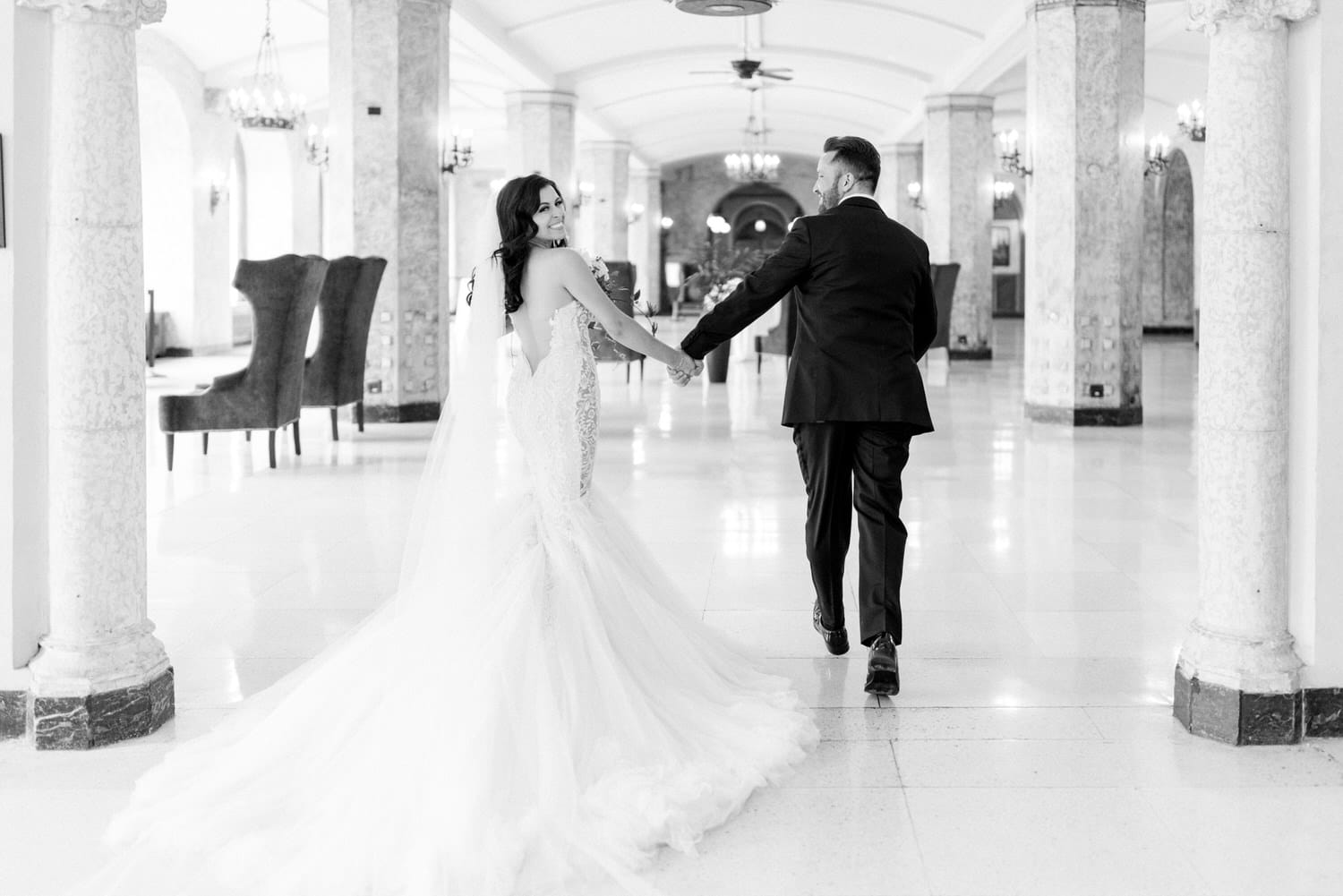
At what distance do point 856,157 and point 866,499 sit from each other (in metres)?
1.05

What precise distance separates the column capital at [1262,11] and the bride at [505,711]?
179 cm

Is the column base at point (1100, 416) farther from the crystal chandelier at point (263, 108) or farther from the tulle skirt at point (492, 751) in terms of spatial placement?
the crystal chandelier at point (263, 108)

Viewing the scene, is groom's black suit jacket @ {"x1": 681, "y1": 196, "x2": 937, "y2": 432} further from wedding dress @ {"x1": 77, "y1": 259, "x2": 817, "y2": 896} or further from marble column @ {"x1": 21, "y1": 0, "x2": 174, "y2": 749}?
marble column @ {"x1": 21, "y1": 0, "x2": 174, "y2": 749}

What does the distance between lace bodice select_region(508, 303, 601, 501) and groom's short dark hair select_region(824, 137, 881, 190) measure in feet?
3.20

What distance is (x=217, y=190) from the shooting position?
19578 mm

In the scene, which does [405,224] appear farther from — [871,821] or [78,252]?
[871,821]

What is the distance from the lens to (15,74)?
3.72 meters

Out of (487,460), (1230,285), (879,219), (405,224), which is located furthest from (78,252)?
(405,224)

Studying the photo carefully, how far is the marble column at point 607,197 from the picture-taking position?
25.6 metres

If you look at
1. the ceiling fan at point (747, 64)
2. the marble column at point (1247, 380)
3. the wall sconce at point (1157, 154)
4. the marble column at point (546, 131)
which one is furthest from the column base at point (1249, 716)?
the wall sconce at point (1157, 154)

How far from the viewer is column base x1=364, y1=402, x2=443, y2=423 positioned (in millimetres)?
11766

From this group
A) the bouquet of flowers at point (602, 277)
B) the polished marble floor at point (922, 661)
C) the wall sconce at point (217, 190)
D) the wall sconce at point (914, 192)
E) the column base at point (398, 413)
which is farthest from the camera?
the wall sconce at point (914, 192)

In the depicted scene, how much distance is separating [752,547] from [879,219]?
2.56m

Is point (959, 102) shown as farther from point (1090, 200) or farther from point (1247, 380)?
point (1247, 380)
